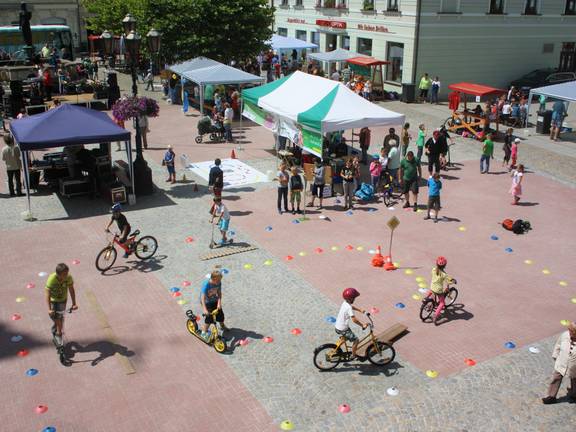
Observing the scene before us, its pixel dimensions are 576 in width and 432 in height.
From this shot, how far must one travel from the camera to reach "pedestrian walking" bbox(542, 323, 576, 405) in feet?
27.9

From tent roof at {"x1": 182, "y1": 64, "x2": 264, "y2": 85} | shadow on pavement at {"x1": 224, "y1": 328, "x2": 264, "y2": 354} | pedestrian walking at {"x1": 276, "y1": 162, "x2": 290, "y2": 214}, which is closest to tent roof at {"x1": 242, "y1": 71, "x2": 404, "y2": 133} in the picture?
pedestrian walking at {"x1": 276, "y1": 162, "x2": 290, "y2": 214}

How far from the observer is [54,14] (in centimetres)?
5338

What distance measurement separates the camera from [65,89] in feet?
103

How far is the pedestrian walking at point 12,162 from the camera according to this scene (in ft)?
56.1

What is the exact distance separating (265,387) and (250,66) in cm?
3156

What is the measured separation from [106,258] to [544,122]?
2123 centimetres

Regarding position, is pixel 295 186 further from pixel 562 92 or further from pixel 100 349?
pixel 562 92

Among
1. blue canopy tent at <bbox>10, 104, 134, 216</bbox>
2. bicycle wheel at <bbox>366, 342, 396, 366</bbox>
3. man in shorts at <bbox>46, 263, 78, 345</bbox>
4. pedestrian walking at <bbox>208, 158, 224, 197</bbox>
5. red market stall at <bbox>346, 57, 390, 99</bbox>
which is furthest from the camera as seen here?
red market stall at <bbox>346, 57, 390, 99</bbox>

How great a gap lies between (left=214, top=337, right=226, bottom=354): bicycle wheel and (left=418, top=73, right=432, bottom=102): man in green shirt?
85.1 ft

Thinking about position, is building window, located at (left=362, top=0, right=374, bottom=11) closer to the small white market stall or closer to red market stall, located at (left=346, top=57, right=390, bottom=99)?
red market stall, located at (left=346, top=57, right=390, bottom=99)

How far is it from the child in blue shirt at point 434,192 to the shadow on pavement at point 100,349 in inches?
359

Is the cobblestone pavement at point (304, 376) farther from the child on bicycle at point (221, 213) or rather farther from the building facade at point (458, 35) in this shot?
the building facade at point (458, 35)

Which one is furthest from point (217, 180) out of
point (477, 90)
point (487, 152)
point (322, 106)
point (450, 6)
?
point (450, 6)

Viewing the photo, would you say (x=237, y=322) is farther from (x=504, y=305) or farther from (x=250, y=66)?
(x=250, y=66)
